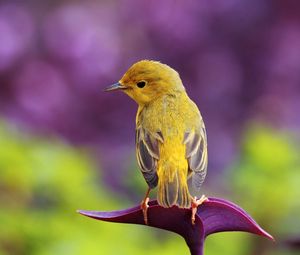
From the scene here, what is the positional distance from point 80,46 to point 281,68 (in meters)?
1.12

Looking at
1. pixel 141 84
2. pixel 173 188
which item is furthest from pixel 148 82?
pixel 173 188

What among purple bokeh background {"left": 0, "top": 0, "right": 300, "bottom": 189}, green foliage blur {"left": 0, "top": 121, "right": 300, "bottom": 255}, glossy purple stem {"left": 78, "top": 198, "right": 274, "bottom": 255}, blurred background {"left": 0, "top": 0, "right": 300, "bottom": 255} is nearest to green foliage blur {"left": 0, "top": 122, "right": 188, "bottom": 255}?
green foliage blur {"left": 0, "top": 121, "right": 300, "bottom": 255}

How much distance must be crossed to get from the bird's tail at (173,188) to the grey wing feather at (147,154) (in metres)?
0.02

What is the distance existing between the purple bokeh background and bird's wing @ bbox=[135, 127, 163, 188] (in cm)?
240

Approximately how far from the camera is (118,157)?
4137 mm

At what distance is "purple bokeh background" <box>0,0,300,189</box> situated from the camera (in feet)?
13.9

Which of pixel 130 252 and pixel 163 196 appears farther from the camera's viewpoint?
pixel 130 252

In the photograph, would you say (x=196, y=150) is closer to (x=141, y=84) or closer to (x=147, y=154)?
(x=147, y=154)

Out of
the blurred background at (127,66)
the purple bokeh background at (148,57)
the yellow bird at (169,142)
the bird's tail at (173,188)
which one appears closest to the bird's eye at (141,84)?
the yellow bird at (169,142)

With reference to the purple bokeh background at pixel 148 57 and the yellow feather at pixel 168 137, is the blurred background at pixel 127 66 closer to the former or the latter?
the purple bokeh background at pixel 148 57

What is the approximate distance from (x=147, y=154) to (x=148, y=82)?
18 cm

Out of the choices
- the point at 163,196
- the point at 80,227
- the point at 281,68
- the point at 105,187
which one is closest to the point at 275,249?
the point at 80,227

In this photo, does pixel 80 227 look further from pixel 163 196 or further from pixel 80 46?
pixel 80 46

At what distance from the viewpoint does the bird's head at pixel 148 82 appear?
68.3 inches
